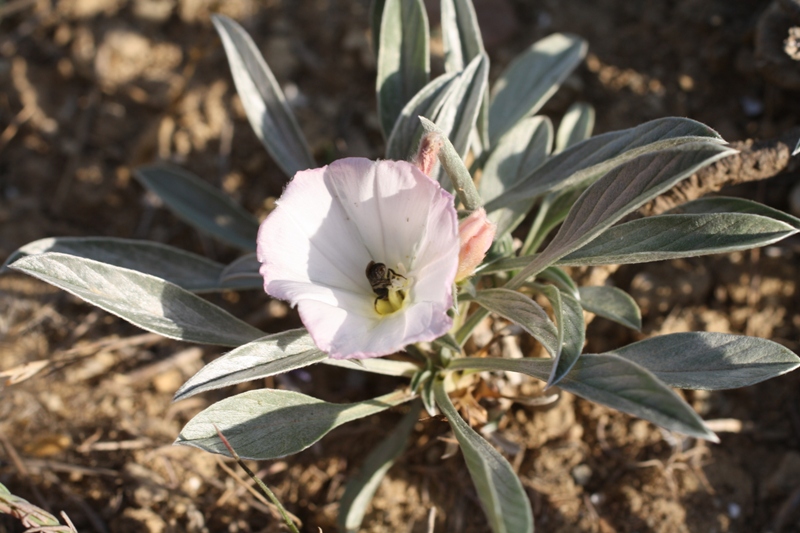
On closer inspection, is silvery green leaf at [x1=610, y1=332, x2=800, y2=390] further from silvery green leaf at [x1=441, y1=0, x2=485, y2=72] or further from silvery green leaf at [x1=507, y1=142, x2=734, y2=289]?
silvery green leaf at [x1=441, y1=0, x2=485, y2=72]

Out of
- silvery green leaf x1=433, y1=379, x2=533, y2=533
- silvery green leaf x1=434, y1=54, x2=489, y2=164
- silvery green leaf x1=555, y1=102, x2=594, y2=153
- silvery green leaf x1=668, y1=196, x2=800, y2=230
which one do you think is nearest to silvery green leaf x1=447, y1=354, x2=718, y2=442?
silvery green leaf x1=433, y1=379, x2=533, y2=533

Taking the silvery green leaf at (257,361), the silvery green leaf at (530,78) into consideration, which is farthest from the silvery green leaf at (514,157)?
the silvery green leaf at (257,361)

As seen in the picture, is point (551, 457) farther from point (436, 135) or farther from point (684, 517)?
point (436, 135)

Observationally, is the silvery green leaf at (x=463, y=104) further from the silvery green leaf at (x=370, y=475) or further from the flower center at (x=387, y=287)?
the silvery green leaf at (x=370, y=475)

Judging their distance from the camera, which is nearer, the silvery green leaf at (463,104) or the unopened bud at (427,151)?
the unopened bud at (427,151)

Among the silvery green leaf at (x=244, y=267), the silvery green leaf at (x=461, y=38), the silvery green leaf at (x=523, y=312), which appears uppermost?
the silvery green leaf at (x=461, y=38)

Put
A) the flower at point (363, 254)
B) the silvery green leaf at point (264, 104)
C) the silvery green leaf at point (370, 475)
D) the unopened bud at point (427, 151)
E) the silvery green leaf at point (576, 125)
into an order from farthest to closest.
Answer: the silvery green leaf at point (576, 125) → the silvery green leaf at point (264, 104) → the silvery green leaf at point (370, 475) → the unopened bud at point (427, 151) → the flower at point (363, 254)

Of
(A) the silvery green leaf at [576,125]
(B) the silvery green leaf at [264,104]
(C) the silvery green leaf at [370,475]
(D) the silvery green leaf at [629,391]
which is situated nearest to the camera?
(D) the silvery green leaf at [629,391]

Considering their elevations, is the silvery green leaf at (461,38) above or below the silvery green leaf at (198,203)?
above
